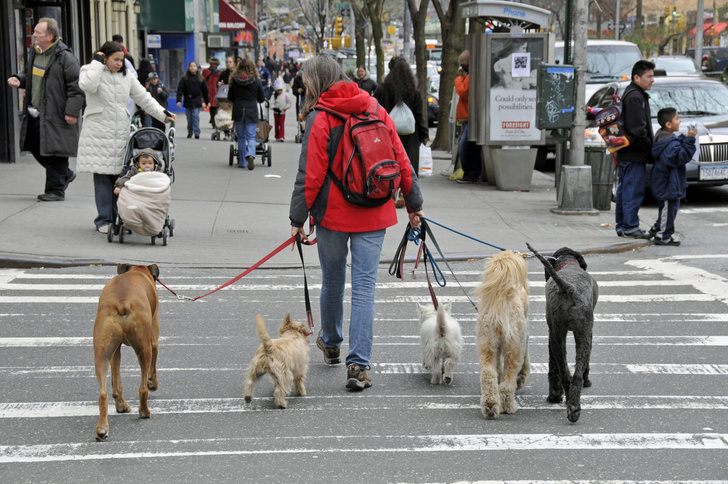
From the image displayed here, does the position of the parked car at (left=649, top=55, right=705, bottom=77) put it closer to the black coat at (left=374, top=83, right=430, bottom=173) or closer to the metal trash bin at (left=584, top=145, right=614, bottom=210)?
the metal trash bin at (left=584, top=145, right=614, bottom=210)

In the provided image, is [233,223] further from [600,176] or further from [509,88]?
[509,88]

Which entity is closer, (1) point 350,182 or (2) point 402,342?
(1) point 350,182

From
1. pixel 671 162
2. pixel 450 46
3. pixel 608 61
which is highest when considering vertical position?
pixel 450 46

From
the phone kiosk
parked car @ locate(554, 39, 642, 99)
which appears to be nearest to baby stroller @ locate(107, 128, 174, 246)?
the phone kiosk

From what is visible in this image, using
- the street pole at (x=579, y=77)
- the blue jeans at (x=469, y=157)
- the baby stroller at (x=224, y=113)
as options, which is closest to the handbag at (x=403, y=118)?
the street pole at (x=579, y=77)

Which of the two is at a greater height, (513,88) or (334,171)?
(513,88)

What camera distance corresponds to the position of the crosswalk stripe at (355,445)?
4.94 metres

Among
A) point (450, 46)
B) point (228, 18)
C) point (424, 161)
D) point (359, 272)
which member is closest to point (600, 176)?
point (424, 161)

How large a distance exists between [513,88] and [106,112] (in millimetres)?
7443

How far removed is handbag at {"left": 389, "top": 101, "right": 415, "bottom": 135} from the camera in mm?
13789

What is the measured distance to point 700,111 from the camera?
1616 centimetres

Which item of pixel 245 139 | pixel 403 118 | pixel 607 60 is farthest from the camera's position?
pixel 607 60

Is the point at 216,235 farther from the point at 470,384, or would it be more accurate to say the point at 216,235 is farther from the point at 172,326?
the point at 470,384

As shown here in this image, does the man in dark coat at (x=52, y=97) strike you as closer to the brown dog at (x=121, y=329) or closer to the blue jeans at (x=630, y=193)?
the blue jeans at (x=630, y=193)
